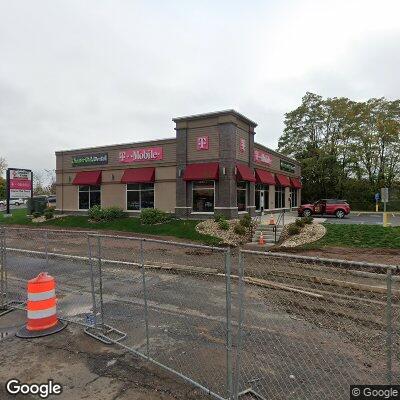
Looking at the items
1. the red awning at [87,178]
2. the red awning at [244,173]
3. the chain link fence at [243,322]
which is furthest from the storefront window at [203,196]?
the chain link fence at [243,322]

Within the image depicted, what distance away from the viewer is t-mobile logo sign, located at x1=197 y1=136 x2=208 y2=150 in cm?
2452

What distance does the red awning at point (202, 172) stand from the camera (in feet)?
77.9

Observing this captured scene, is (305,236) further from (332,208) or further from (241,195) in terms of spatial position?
(332,208)

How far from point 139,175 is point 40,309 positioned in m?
21.5

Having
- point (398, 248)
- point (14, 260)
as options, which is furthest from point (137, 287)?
point (398, 248)

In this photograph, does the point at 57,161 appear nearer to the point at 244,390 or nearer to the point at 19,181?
the point at 19,181

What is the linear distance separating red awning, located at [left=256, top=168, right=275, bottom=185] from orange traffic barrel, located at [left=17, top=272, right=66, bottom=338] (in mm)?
23326

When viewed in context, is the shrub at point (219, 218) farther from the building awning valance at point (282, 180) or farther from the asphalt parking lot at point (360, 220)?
the building awning valance at point (282, 180)

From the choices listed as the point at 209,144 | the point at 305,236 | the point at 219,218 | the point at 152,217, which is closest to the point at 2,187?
the point at 152,217

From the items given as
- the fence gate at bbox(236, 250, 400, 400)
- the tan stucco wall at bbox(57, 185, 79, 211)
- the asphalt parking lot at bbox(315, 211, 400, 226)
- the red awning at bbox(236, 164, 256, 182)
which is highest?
the red awning at bbox(236, 164, 256, 182)

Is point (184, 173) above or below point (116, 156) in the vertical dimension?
below

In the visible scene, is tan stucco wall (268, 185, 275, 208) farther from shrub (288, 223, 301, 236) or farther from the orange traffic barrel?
the orange traffic barrel

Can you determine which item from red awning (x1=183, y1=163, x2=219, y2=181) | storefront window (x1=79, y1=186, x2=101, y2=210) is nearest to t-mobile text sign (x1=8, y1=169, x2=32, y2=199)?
storefront window (x1=79, y1=186, x2=101, y2=210)

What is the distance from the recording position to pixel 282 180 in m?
35.2
